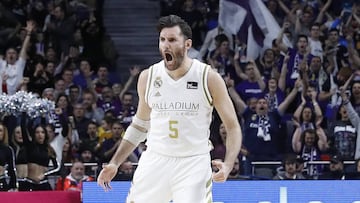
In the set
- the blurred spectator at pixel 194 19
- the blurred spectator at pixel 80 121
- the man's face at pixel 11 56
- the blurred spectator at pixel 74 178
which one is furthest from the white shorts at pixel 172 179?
the blurred spectator at pixel 194 19

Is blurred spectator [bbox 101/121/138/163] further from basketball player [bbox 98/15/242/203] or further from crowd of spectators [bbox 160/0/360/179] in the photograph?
basketball player [bbox 98/15/242/203]

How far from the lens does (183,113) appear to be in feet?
28.3

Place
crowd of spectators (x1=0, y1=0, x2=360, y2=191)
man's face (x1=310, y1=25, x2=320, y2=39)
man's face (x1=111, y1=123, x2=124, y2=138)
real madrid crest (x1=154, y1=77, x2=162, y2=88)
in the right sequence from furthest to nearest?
man's face (x1=310, y1=25, x2=320, y2=39) < man's face (x1=111, y1=123, x2=124, y2=138) < crowd of spectators (x1=0, y1=0, x2=360, y2=191) < real madrid crest (x1=154, y1=77, x2=162, y2=88)

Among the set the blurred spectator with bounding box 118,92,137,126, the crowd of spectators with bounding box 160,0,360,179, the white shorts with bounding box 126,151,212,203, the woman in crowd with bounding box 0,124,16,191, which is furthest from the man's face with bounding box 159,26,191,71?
the blurred spectator with bounding box 118,92,137,126

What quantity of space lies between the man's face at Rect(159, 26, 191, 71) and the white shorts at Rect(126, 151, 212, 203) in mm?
779

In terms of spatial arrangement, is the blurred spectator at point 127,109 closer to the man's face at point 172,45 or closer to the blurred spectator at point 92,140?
the blurred spectator at point 92,140

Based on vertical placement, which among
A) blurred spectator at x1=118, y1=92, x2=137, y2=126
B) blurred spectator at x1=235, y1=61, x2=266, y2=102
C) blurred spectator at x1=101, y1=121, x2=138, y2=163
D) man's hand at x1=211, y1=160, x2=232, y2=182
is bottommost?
blurred spectator at x1=101, y1=121, x2=138, y2=163

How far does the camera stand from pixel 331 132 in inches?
607

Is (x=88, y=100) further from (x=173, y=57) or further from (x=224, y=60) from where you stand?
(x=173, y=57)

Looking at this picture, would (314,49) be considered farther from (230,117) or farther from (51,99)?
(230,117)

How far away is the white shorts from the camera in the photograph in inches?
337

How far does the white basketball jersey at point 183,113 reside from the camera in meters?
8.65

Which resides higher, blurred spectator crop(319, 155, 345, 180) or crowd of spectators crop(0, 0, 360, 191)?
crowd of spectators crop(0, 0, 360, 191)

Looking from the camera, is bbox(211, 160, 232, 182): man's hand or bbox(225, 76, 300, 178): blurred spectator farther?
bbox(225, 76, 300, 178): blurred spectator
